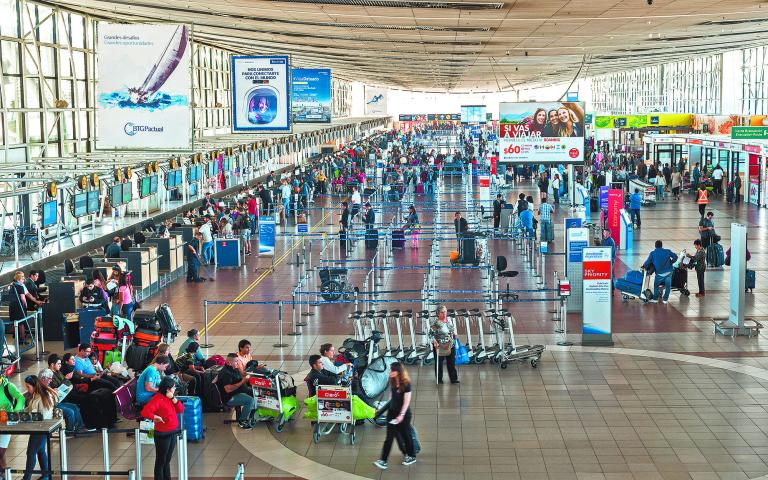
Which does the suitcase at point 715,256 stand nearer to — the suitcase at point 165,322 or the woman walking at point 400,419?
the suitcase at point 165,322

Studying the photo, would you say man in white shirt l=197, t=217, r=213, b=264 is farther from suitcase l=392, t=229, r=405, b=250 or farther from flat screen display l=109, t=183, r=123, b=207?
suitcase l=392, t=229, r=405, b=250

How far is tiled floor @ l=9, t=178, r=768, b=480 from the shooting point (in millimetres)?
11117

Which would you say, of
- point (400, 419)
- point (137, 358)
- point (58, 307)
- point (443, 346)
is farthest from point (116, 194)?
point (400, 419)

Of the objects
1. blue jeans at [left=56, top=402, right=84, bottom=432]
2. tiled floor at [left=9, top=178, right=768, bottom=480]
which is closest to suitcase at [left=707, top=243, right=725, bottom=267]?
tiled floor at [left=9, top=178, right=768, bottom=480]

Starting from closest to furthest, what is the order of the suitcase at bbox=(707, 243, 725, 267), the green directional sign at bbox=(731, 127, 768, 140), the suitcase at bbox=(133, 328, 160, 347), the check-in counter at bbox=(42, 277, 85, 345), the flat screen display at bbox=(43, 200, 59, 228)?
the suitcase at bbox=(133, 328, 160, 347) < the check-in counter at bbox=(42, 277, 85, 345) < the flat screen display at bbox=(43, 200, 59, 228) < the suitcase at bbox=(707, 243, 725, 267) < the green directional sign at bbox=(731, 127, 768, 140)

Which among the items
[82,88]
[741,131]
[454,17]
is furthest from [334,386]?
[741,131]

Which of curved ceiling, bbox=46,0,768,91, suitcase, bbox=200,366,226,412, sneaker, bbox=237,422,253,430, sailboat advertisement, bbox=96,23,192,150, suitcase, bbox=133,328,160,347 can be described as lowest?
sneaker, bbox=237,422,253,430

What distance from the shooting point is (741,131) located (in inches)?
1451

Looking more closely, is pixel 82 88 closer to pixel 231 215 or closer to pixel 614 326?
pixel 231 215

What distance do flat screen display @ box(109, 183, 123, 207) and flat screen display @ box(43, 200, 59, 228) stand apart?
3.39 meters

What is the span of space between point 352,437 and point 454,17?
62.0 ft

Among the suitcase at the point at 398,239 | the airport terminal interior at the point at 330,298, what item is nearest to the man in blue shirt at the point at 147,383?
the airport terminal interior at the point at 330,298

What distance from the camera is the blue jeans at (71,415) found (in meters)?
12.1

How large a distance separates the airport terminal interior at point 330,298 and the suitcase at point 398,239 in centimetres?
20
